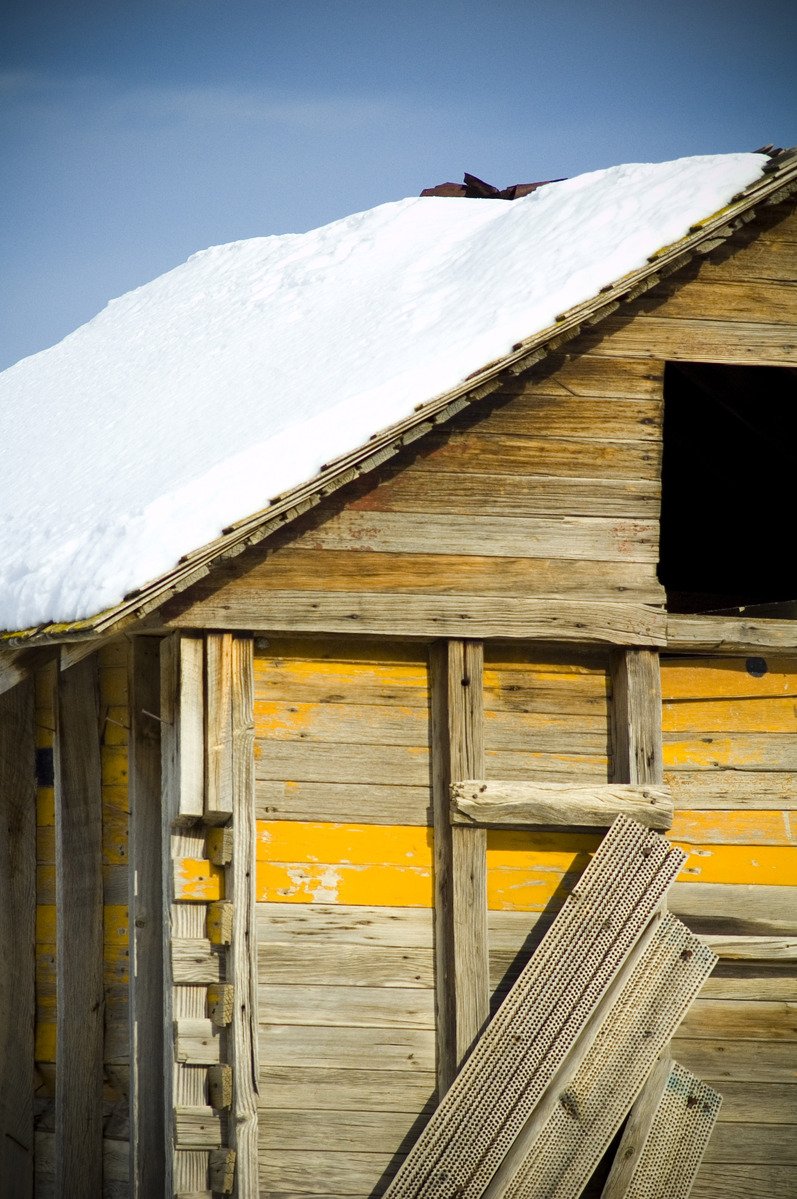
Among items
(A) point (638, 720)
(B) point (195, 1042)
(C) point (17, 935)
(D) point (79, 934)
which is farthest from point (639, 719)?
(C) point (17, 935)

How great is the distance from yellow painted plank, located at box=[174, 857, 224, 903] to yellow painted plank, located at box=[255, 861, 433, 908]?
193 millimetres

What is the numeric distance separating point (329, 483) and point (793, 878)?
2961 millimetres

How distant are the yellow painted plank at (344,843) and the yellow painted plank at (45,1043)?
194 centimetres

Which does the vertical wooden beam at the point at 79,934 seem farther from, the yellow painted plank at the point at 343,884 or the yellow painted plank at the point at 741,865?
the yellow painted plank at the point at 741,865

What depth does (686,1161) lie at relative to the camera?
5.92 m

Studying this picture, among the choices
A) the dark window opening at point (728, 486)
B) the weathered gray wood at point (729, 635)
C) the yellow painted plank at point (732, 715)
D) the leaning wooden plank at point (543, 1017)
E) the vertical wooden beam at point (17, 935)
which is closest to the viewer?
the leaning wooden plank at point (543, 1017)

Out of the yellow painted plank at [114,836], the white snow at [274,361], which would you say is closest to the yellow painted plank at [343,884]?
the yellow painted plank at [114,836]

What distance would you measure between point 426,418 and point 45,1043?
3867mm

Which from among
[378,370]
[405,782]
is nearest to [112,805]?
[405,782]

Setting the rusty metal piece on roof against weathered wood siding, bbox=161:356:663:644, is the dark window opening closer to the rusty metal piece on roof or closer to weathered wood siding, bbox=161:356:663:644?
weathered wood siding, bbox=161:356:663:644

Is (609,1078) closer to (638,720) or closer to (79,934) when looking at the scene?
(638,720)

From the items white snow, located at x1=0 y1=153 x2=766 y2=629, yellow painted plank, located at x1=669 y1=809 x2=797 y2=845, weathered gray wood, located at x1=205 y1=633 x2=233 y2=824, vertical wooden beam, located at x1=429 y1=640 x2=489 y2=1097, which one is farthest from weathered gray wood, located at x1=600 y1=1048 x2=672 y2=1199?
Result: white snow, located at x1=0 y1=153 x2=766 y2=629

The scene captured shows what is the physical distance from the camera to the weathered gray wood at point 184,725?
18.1 ft

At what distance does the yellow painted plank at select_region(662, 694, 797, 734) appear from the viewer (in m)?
6.30
